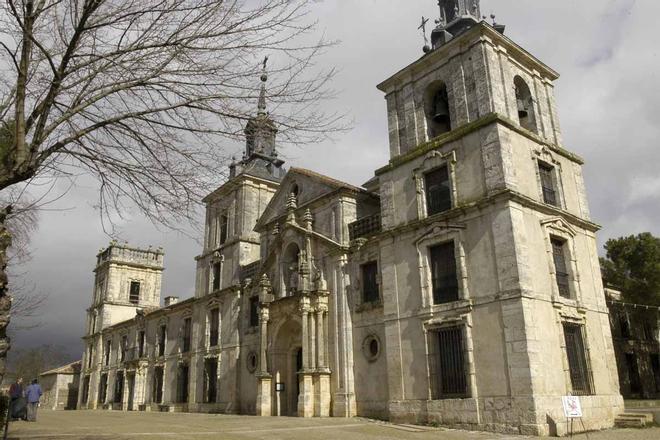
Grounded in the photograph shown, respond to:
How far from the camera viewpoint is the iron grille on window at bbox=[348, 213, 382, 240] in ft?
65.2

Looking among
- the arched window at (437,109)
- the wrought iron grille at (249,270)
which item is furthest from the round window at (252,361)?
the arched window at (437,109)

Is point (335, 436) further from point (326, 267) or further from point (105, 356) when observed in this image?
point (105, 356)

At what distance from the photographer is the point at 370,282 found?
19656mm

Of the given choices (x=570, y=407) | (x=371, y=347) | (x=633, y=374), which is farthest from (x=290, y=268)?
(x=633, y=374)

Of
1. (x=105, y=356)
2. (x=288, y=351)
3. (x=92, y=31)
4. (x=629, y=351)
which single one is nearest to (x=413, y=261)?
(x=288, y=351)

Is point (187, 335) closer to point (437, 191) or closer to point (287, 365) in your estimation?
point (287, 365)

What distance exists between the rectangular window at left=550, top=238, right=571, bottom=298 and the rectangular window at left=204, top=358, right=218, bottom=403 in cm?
1703

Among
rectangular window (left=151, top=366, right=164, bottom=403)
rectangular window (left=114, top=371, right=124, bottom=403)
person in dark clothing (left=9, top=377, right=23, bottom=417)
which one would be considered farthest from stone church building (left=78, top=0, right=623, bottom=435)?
rectangular window (left=114, top=371, right=124, bottom=403)

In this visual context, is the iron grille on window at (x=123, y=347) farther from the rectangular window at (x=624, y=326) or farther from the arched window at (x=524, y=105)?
the rectangular window at (x=624, y=326)

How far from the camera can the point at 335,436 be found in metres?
13.0

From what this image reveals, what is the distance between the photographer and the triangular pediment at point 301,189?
21992mm

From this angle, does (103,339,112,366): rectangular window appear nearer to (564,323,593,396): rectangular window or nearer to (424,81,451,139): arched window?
(424,81,451,139): arched window

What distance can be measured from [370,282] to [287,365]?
5874 mm

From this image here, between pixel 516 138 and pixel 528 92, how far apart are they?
3233 millimetres
